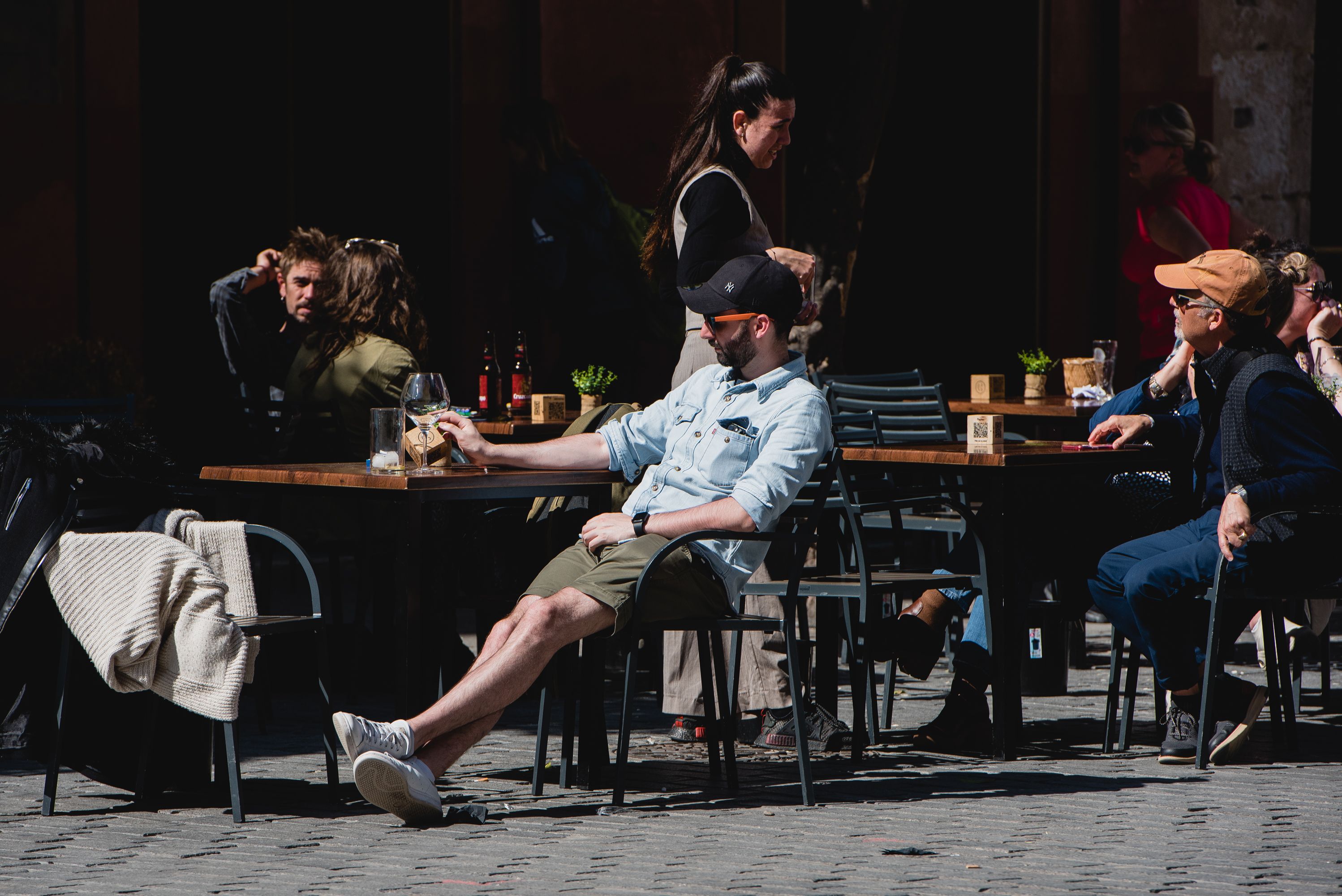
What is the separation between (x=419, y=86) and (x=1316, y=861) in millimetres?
7646

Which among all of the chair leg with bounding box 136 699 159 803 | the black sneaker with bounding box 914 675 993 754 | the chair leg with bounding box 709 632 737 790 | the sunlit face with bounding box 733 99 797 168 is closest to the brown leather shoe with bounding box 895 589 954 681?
the black sneaker with bounding box 914 675 993 754

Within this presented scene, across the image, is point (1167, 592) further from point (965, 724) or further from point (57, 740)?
point (57, 740)

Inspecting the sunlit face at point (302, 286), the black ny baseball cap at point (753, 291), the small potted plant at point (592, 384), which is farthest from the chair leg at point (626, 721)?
the sunlit face at point (302, 286)

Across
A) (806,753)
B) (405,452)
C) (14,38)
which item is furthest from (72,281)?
(806,753)

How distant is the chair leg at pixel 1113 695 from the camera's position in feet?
21.0

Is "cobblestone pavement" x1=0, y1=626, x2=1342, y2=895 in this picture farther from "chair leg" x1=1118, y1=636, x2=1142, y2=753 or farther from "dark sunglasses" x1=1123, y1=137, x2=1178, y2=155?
"dark sunglasses" x1=1123, y1=137, x2=1178, y2=155

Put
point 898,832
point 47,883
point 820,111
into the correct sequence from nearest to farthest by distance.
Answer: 1. point 47,883
2. point 898,832
3. point 820,111

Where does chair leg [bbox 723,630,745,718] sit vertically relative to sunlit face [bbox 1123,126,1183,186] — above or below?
below

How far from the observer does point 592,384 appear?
329 inches

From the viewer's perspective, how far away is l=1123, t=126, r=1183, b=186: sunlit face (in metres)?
9.81

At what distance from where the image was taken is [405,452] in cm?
588

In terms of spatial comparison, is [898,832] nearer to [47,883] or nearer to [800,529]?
[800,529]

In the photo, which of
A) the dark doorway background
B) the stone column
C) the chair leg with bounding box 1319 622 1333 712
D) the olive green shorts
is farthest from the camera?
the stone column

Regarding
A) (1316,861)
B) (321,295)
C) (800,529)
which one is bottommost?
(1316,861)
